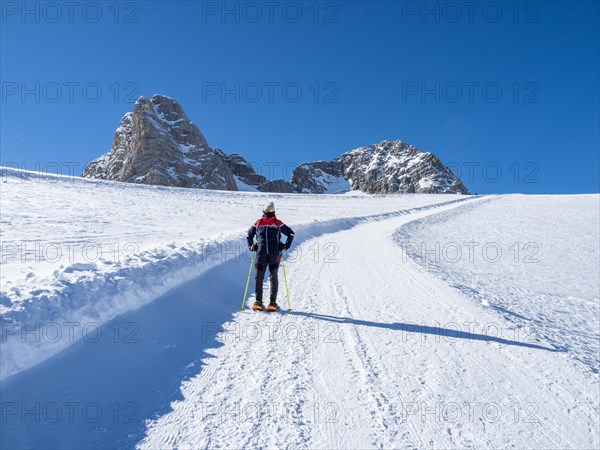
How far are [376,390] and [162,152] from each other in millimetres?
145100

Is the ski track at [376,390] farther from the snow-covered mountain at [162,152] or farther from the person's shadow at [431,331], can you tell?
the snow-covered mountain at [162,152]

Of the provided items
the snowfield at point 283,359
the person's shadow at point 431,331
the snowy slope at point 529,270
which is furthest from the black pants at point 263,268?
the snowy slope at point 529,270

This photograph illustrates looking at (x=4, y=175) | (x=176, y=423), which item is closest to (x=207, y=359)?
(x=176, y=423)

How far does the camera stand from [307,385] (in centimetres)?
387

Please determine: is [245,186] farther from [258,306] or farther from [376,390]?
[376,390]

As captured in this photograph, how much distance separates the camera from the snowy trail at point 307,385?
10.2 feet

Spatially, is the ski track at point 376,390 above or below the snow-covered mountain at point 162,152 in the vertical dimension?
below

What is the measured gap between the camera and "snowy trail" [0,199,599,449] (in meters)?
3.10

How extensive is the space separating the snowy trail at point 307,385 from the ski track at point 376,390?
0.02m

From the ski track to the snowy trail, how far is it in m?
0.02

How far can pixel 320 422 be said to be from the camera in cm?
326

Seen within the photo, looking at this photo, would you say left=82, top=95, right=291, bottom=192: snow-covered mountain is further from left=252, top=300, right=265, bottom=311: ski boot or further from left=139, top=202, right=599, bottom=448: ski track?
left=139, top=202, right=599, bottom=448: ski track

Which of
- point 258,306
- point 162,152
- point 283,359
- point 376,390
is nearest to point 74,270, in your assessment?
point 258,306

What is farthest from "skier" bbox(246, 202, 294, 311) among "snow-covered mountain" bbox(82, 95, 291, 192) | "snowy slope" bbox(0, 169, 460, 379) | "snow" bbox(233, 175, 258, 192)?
"snow" bbox(233, 175, 258, 192)
